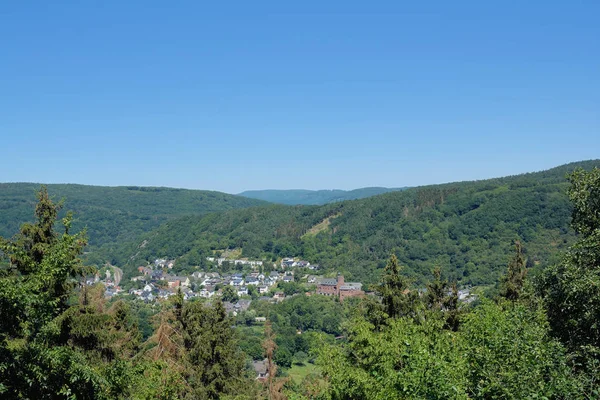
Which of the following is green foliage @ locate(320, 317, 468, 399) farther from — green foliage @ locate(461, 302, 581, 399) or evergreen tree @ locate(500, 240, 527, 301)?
evergreen tree @ locate(500, 240, 527, 301)

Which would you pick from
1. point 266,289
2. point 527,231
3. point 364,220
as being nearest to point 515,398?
point 266,289

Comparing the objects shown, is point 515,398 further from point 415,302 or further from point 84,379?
point 415,302

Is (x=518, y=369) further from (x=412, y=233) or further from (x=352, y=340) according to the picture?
(x=412, y=233)

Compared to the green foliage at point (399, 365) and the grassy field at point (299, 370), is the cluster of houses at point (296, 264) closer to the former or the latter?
the grassy field at point (299, 370)

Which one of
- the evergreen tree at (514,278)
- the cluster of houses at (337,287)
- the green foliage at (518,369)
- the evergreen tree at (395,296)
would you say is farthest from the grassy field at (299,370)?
the green foliage at (518,369)

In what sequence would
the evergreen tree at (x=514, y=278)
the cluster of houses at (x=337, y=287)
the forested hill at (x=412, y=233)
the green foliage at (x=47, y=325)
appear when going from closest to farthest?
the green foliage at (x=47, y=325) < the evergreen tree at (x=514, y=278) < the cluster of houses at (x=337, y=287) < the forested hill at (x=412, y=233)

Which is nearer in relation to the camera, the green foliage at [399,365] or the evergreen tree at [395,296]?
the green foliage at [399,365]

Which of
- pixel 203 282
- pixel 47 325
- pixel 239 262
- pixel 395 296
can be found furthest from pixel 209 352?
pixel 239 262
